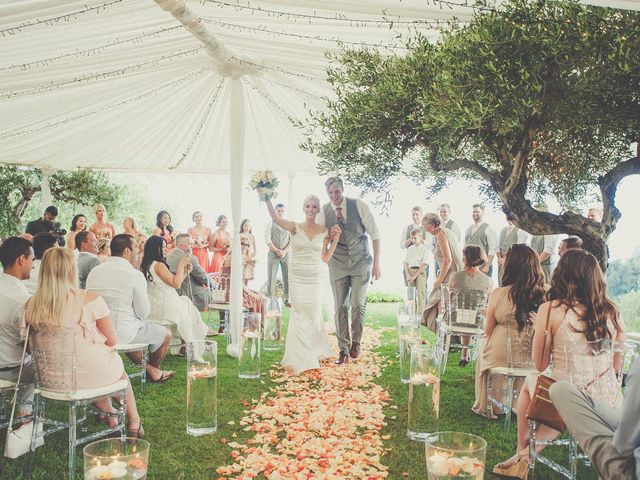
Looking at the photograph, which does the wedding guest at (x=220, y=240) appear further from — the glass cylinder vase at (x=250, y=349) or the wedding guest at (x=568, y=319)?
the wedding guest at (x=568, y=319)

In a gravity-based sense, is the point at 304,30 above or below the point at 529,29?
above

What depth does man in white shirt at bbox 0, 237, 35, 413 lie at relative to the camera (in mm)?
3391

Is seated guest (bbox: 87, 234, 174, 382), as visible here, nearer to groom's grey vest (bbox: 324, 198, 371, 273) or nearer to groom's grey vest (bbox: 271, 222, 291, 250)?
groom's grey vest (bbox: 324, 198, 371, 273)

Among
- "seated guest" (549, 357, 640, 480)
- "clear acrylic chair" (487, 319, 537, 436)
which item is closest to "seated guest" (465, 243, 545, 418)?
"clear acrylic chair" (487, 319, 537, 436)

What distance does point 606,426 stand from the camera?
2.34 meters

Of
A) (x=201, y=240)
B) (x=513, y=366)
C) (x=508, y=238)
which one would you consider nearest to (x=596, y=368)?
(x=513, y=366)

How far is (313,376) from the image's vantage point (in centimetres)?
534

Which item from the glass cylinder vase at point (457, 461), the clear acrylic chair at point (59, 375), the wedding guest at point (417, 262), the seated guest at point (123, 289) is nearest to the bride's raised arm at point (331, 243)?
the seated guest at point (123, 289)

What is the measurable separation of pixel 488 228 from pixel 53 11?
6.71 metres

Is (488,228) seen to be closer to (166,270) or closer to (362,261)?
(362,261)

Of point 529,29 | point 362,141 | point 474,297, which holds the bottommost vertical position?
point 474,297

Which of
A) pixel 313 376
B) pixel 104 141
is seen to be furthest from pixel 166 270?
pixel 104 141

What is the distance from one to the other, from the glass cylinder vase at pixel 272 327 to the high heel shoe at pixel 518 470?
12.5 feet

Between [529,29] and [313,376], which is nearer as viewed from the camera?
[529,29]
